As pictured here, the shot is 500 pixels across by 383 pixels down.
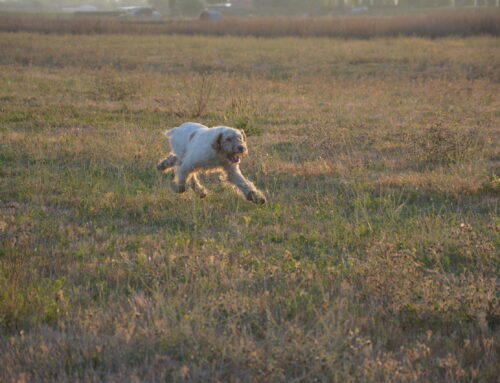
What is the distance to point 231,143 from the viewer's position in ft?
20.9

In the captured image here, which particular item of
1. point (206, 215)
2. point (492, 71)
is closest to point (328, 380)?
point (206, 215)

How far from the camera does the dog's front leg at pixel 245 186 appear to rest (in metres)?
6.64

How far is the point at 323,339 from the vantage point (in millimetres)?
3463

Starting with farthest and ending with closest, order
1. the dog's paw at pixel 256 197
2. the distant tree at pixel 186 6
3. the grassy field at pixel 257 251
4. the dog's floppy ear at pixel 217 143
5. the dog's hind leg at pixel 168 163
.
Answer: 1. the distant tree at pixel 186 6
2. the dog's hind leg at pixel 168 163
3. the dog's paw at pixel 256 197
4. the dog's floppy ear at pixel 217 143
5. the grassy field at pixel 257 251

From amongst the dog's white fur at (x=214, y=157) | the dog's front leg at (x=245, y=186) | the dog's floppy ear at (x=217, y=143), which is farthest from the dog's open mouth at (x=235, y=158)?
the dog's front leg at (x=245, y=186)

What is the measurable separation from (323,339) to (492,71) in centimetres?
1884

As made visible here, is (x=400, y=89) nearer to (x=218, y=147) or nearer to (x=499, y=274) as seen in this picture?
(x=218, y=147)

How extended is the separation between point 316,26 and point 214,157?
110ft

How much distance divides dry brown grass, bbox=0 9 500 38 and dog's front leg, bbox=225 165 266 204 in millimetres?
30307

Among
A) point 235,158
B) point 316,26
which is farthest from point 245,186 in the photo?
point 316,26

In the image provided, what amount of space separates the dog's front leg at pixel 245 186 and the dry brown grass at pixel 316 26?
1193 inches

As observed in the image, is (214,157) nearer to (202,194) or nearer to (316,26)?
(202,194)

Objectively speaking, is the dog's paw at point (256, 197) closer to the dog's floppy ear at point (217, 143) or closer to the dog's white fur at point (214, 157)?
the dog's white fur at point (214, 157)

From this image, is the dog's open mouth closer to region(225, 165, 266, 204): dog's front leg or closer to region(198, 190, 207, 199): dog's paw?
region(225, 165, 266, 204): dog's front leg
